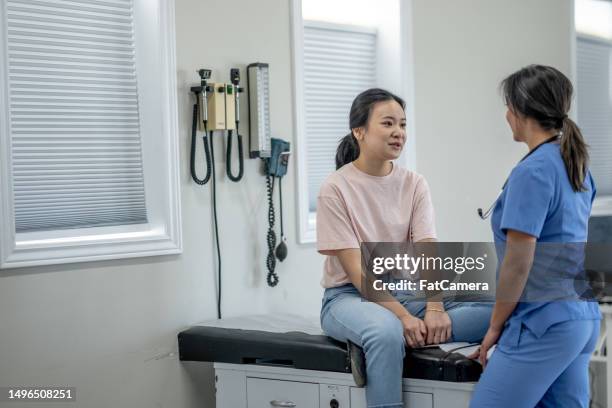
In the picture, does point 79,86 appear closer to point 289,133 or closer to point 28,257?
point 28,257

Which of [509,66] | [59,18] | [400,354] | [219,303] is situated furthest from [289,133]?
[509,66]

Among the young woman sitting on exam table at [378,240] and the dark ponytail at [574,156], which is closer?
the dark ponytail at [574,156]

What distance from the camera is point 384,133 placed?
9.03ft

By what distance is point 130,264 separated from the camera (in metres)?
3.07

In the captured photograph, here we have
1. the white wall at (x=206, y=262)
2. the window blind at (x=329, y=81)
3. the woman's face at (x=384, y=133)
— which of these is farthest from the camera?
the window blind at (x=329, y=81)

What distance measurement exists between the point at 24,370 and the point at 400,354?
51.8 inches

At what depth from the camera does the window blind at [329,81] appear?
4.00 m

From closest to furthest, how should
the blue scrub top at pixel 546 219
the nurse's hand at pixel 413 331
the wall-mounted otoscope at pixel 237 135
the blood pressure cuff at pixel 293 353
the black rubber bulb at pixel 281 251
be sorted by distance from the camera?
the blue scrub top at pixel 546 219
the blood pressure cuff at pixel 293 353
the nurse's hand at pixel 413 331
the wall-mounted otoscope at pixel 237 135
the black rubber bulb at pixel 281 251

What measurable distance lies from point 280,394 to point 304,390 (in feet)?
0.36

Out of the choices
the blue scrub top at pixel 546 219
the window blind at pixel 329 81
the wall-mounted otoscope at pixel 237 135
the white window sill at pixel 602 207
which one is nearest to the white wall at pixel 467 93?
the window blind at pixel 329 81

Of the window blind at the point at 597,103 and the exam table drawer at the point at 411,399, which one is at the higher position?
the window blind at the point at 597,103

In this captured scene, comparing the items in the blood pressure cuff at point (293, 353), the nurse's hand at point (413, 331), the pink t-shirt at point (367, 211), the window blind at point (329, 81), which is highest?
the window blind at point (329, 81)

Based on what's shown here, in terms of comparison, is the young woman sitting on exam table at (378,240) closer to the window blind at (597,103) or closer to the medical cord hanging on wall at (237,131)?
the medical cord hanging on wall at (237,131)

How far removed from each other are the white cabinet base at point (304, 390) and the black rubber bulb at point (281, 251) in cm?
62
